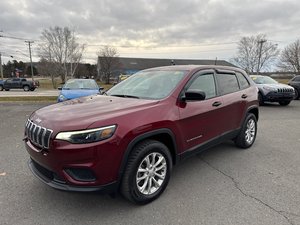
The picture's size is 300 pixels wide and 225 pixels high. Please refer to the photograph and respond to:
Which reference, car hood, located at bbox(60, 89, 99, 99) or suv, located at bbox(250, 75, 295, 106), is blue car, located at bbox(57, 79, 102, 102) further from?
suv, located at bbox(250, 75, 295, 106)

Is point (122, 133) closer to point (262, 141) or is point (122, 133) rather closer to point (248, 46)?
point (262, 141)

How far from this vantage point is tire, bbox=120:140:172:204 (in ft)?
9.72

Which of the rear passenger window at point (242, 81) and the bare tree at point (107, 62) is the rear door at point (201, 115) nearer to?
the rear passenger window at point (242, 81)

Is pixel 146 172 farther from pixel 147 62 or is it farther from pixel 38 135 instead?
pixel 147 62

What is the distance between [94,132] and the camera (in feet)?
8.85

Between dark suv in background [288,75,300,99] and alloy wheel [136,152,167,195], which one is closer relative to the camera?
alloy wheel [136,152,167,195]

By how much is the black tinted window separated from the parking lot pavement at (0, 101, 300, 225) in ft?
4.18

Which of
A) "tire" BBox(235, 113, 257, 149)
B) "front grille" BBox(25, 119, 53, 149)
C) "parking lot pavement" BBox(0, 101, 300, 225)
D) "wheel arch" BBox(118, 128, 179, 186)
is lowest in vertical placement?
"parking lot pavement" BBox(0, 101, 300, 225)

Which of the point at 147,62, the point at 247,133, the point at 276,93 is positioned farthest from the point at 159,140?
the point at 147,62

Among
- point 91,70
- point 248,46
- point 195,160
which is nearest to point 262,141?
point 195,160

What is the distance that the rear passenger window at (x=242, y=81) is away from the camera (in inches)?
209

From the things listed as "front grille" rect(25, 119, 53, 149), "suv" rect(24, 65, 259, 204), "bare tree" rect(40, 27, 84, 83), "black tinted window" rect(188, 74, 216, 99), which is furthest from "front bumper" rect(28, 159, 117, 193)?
"bare tree" rect(40, 27, 84, 83)

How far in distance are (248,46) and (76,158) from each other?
58641mm

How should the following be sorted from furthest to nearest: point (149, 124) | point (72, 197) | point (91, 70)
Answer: point (91, 70)
point (72, 197)
point (149, 124)
